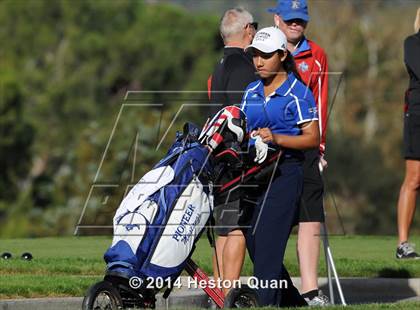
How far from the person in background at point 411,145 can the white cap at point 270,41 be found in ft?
13.5

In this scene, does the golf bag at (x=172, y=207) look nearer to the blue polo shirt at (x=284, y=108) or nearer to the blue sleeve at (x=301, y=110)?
the blue polo shirt at (x=284, y=108)

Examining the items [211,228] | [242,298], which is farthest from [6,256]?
[242,298]

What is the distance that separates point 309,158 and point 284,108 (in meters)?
0.93

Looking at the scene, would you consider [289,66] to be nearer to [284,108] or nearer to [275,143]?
[284,108]

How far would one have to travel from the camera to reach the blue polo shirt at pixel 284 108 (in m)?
9.44

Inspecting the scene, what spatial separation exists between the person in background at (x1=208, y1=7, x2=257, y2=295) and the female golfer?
1.54 feet

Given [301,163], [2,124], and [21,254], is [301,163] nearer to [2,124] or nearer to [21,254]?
[21,254]

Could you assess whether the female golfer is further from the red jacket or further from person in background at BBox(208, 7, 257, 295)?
the red jacket

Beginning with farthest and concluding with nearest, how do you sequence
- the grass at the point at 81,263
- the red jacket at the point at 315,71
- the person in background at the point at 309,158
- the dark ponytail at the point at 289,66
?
1. the grass at the point at 81,263
2. the red jacket at the point at 315,71
3. the person in background at the point at 309,158
4. the dark ponytail at the point at 289,66

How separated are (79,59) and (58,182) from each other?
22822mm

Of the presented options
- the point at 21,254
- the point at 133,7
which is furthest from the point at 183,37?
the point at 21,254

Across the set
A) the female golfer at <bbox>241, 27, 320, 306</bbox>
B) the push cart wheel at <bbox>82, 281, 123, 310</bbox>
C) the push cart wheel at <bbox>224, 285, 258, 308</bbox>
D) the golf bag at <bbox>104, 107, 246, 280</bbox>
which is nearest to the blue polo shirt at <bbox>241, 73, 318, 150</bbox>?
the female golfer at <bbox>241, 27, 320, 306</bbox>

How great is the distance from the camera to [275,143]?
9367mm

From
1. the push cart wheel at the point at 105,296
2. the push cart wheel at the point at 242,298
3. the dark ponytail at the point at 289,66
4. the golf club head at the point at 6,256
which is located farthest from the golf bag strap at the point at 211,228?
the golf club head at the point at 6,256
